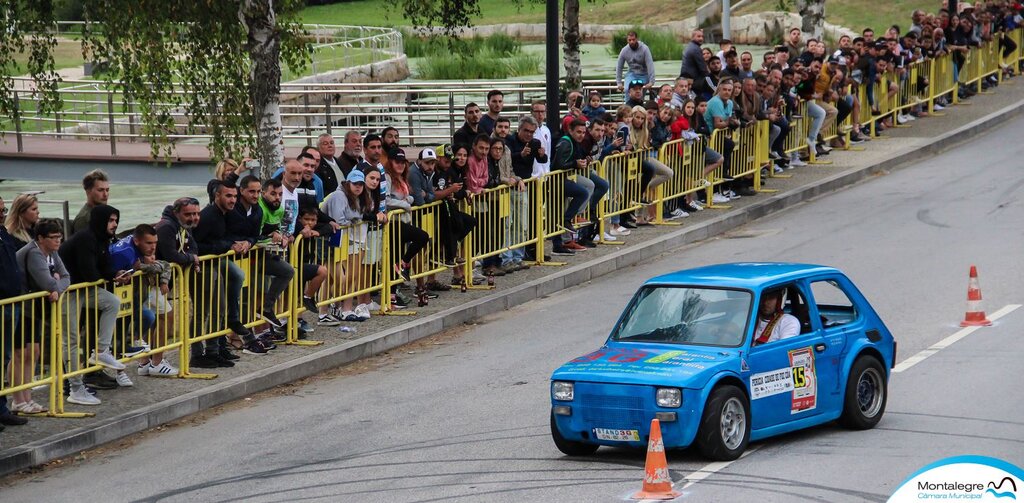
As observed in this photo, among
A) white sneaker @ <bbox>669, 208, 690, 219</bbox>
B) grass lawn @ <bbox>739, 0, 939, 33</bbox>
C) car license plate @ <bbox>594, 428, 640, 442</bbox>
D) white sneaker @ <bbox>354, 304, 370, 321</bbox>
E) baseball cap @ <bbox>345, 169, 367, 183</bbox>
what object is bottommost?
white sneaker @ <bbox>354, 304, 370, 321</bbox>

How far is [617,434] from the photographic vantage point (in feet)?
34.2

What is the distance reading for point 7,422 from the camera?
12.2 metres

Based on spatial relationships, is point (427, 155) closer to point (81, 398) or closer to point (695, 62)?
point (81, 398)

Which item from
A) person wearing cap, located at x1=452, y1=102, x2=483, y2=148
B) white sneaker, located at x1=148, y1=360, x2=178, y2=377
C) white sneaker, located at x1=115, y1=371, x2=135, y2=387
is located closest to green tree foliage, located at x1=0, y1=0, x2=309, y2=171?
person wearing cap, located at x1=452, y1=102, x2=483, y2=148

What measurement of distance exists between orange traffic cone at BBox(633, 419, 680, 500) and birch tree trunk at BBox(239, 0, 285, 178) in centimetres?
943

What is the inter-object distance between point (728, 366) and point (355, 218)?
254 inches

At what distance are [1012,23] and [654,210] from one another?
18.3 meters

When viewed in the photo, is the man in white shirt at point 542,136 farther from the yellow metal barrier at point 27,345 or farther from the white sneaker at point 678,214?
the yellow metal barrier at point 27,345

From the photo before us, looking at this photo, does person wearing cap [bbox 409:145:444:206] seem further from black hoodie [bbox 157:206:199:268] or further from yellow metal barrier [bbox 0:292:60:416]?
yellow metal barrier [bbox 0:292:60:416]

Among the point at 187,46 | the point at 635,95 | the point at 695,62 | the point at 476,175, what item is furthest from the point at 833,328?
the point at 695,62

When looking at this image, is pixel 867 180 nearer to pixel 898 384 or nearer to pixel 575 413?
pixel 898 384

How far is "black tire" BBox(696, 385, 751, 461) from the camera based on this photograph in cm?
1024

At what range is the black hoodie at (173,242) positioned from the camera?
1347 centimetres

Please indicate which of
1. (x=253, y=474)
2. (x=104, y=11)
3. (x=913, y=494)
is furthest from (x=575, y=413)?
(x=104, y=11)
